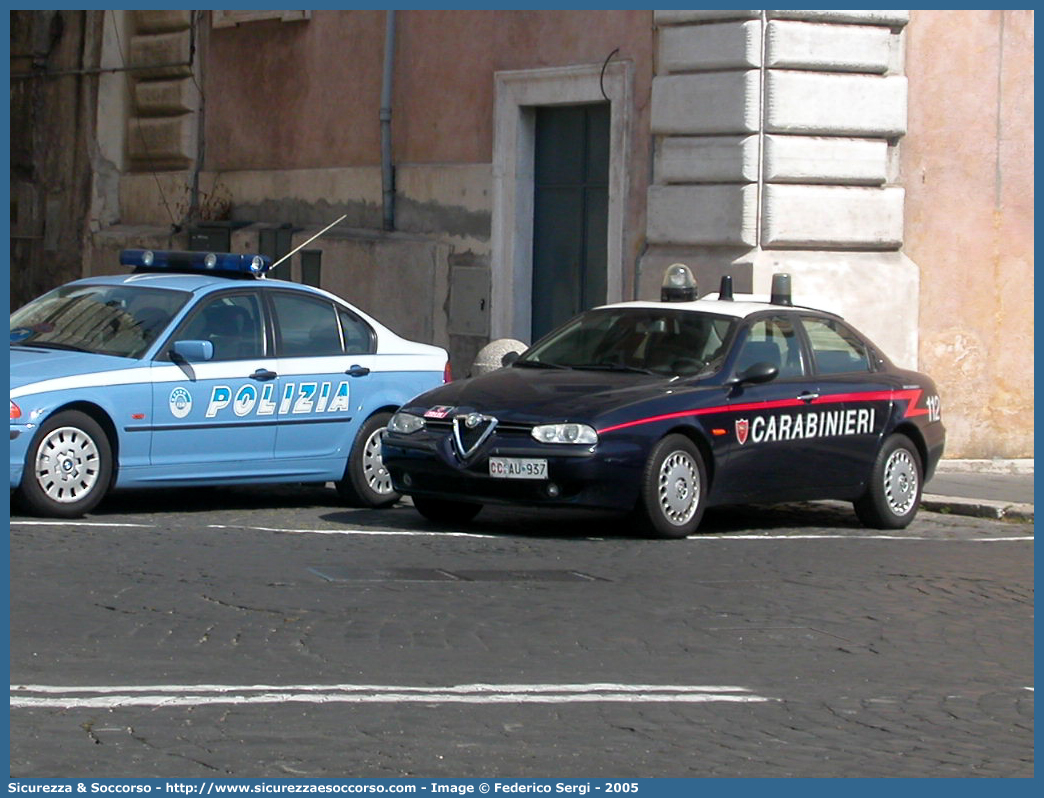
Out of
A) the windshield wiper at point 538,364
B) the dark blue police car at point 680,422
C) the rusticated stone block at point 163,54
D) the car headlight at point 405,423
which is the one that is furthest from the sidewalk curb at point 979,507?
the rusticated stone block at point 163,54

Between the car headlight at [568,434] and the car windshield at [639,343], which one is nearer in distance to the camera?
the car headlight at [568,434]

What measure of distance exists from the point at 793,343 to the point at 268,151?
36.0ft

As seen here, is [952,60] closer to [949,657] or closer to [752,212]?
[752,212]

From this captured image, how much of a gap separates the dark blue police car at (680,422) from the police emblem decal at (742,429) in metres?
0.01

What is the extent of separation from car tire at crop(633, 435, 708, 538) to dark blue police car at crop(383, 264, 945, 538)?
0.01 metres

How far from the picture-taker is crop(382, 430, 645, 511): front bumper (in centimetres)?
1113

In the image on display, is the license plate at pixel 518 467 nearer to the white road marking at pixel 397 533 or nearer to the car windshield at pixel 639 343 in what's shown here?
the white road marking at pixel 397 533

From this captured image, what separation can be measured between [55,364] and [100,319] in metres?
0.82

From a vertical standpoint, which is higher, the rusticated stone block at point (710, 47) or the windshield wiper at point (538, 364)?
the rusticated stone block at point (710, 47)

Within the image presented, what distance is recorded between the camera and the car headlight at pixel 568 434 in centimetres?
1116

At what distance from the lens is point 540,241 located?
19312mm

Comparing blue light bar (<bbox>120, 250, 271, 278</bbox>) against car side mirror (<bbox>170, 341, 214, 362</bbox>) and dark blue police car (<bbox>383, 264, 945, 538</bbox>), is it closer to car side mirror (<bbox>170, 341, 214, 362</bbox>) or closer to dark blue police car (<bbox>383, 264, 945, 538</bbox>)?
car side mirror (<bbox>170, 341, 214, 362</bbox>)

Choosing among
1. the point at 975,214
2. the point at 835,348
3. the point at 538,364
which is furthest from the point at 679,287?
the point at 975,214

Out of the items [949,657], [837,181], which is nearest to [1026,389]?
→ [837,181]
